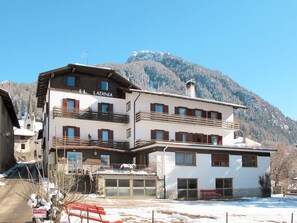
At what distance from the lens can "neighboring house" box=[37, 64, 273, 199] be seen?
34.2 m

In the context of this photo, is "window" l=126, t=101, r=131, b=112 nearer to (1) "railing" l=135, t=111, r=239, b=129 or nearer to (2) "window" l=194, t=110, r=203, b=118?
Result: (1) "railing" l=135, t=111, r=239, b=129

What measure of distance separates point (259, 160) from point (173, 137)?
370 inches

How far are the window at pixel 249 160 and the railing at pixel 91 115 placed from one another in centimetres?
1320

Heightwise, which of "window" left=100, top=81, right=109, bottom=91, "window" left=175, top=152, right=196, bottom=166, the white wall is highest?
"window" left=100, top=81, right=109, bottom=91

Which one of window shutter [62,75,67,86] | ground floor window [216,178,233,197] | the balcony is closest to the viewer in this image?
ground floor window [216,178,233,197]

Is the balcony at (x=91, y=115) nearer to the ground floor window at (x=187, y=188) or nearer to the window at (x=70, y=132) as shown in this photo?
the window at (x=70, y=132)

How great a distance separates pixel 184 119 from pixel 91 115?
10.3 m

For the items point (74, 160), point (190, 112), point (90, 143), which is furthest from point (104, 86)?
point (190, 112)

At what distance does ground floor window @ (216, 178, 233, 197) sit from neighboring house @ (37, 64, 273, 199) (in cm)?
10

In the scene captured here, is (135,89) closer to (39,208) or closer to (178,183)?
(178,183)

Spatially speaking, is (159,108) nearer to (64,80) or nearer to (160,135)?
(160,135)

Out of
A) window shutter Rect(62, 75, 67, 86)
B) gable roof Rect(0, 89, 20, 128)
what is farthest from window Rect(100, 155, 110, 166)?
gable roof Rect(0, 89, 20, 128)

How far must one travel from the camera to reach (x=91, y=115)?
4069cm

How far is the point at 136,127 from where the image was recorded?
4059 cm
